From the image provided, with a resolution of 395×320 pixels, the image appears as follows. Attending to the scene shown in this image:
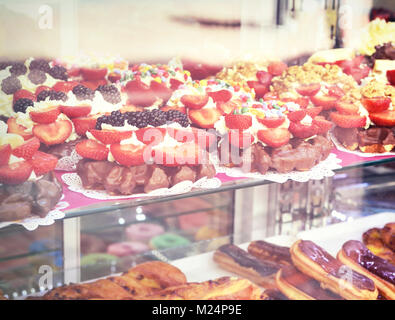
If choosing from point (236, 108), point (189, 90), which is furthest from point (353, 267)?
point (189, 90)

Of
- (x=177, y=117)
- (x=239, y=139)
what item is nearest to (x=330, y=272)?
(x=239, y=139)

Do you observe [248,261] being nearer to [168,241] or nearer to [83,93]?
[168,241]

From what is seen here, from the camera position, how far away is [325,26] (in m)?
2.16

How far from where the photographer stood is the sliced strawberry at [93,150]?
1588 millimetres

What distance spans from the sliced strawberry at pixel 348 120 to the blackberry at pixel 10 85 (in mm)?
1121

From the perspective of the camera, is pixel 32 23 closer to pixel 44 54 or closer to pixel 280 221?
pixel 44 54

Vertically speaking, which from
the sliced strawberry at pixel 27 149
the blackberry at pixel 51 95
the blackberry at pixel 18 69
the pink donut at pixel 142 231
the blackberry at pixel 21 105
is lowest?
the pink donut at pixel 142 231

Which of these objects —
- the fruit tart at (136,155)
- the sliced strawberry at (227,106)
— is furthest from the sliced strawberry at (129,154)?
the sliced strawberry at (227,106)

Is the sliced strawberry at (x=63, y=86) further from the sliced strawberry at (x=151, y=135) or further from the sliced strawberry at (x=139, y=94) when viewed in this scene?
the sliced strawberry at (x=151, y=135)

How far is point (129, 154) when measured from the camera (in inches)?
61.3

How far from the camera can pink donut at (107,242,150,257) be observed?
1851 millimetres

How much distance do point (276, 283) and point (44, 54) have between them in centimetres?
105

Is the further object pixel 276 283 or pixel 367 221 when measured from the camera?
pixel 367 221

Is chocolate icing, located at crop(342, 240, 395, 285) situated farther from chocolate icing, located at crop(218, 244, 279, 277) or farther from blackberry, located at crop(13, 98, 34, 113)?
blackberry, located at crop(13, 98, 34, 113)
